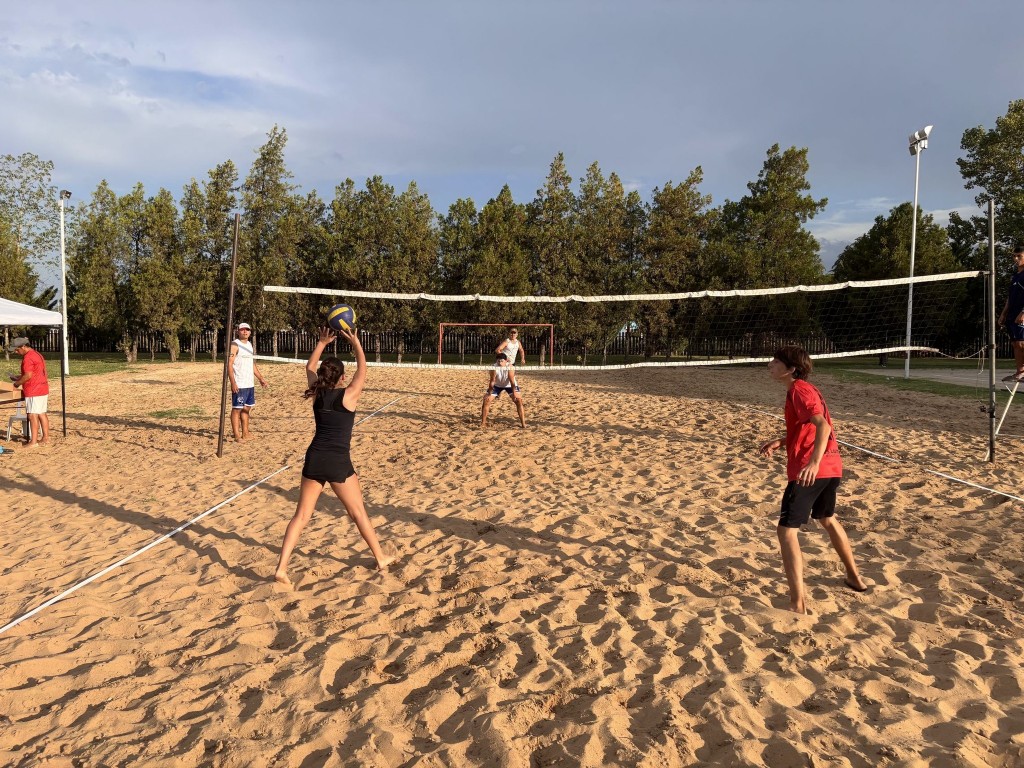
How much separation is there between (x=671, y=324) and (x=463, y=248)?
377 inches

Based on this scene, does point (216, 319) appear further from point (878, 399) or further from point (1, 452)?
point (878, 399)

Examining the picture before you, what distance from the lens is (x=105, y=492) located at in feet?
20.6

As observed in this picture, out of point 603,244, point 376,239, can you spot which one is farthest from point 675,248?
point 376,239

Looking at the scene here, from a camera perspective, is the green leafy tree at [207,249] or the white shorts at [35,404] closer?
the white shorts at [35,404]

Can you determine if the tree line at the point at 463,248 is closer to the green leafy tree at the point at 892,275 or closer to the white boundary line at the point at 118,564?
the green leafy tree at the point at 892,275

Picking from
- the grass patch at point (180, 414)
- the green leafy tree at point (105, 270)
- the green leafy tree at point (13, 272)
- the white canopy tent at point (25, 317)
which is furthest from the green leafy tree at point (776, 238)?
the green leafy tree at point (13, 272)

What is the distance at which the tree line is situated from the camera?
2495cm

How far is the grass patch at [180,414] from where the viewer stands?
36.0 feet

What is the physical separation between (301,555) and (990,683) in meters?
4.02

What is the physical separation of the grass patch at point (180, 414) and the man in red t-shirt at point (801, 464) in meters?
10.4

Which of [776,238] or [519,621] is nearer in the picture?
[519,621]

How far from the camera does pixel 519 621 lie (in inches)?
132

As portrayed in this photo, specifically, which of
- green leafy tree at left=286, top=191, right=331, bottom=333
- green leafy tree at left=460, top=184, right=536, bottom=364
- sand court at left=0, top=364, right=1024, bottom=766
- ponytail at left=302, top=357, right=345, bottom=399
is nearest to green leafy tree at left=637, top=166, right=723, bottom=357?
green leafy tree at left=460, top=184, right=536, bottom=364

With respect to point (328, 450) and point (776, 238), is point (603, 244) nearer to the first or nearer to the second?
point (776, 238)
